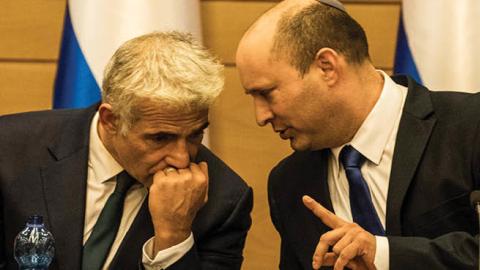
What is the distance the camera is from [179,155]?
2855 millimetres

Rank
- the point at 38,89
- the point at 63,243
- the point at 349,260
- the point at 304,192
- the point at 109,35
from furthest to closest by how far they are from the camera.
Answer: the point at 38,89, the point at 109,35, the point at 304,192, the point at 63,243, the point at 349,260

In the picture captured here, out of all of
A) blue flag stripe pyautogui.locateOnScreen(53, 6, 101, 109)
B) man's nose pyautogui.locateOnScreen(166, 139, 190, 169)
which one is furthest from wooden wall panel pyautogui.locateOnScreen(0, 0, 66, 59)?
man's nose pyautogui.locateOnScreen(166, 139, 190, 169)

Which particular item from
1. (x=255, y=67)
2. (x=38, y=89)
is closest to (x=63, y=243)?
(x=255, y=67)

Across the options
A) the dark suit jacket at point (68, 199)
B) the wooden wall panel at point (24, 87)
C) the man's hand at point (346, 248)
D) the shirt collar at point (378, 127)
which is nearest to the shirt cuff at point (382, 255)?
the man's hand at point (346, 248)

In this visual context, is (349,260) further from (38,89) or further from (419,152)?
(38,89)

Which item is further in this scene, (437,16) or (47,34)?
(47,34)

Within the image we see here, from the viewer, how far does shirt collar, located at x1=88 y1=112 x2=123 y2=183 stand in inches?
117

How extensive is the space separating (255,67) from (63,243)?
0.72 metres

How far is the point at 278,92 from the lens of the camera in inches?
116

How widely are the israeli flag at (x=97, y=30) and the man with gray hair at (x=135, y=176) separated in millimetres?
770

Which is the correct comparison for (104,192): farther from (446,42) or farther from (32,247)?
(446,42)

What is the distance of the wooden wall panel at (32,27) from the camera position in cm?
427

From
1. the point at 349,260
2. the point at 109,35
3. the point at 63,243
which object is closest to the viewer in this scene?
the point at 349,260

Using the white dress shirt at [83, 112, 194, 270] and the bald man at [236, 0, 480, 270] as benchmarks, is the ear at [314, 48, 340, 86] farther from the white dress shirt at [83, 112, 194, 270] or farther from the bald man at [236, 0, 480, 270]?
the white dress shirt at [83, 112, 194, 270]
